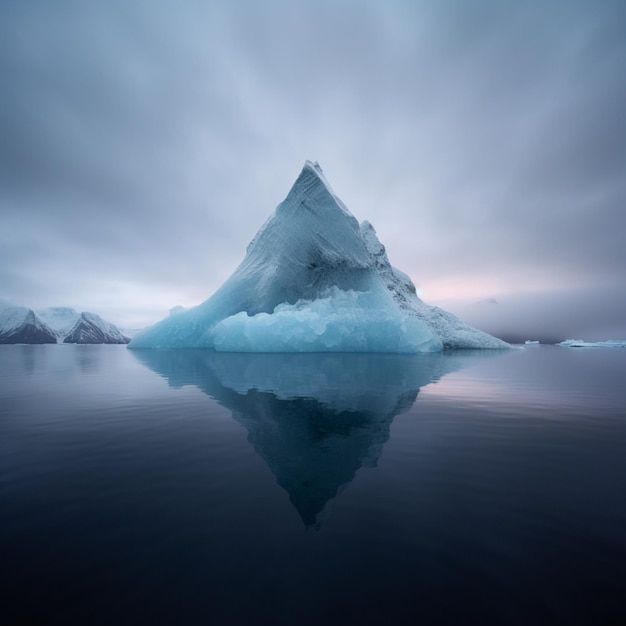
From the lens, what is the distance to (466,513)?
243 cm

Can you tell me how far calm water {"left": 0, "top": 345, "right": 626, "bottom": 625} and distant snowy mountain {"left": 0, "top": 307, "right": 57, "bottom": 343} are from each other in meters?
182

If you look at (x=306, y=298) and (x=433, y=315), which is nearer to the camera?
(x=306, y=298)

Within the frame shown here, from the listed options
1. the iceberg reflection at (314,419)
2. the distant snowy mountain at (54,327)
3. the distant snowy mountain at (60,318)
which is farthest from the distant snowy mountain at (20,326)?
the iceberg reflection at (314,419)

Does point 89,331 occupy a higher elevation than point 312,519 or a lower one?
higher

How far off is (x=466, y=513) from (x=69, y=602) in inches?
99.9

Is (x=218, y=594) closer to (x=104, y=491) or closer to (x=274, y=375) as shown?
(x=104, y=491)

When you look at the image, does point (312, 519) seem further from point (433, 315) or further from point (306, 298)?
point (433, 315)

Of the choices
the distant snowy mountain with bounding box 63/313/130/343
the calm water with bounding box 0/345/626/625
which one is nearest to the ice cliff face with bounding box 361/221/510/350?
the calm water with bounding box 0/345/626/625

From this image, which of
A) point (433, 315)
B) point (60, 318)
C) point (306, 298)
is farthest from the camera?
point (60, 318)

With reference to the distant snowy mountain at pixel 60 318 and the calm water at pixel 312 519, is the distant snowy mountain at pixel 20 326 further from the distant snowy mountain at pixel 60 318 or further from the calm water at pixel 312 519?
the calm water at pixel 312 519

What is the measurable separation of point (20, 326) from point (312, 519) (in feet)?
620

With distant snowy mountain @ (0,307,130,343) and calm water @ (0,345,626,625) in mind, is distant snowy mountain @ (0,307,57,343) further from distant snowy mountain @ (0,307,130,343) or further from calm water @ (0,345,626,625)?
calm water @ (0,345,626,625)

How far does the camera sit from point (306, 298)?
2141cm

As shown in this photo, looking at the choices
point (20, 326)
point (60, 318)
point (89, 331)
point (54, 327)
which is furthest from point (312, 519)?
point (60, 318)
